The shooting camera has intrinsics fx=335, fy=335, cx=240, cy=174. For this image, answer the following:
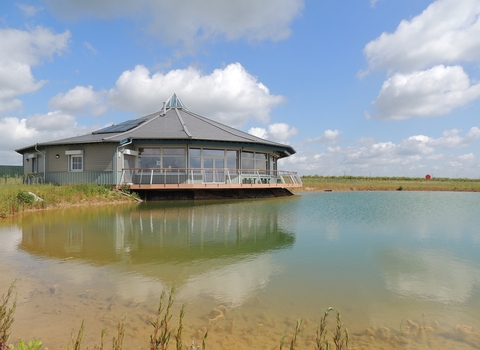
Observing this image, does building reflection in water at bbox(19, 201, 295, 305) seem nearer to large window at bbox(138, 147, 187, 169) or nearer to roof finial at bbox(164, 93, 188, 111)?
large window at bbox(138, 147, 187, 169)

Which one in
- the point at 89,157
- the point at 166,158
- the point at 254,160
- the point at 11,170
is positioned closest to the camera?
the point at 89,157

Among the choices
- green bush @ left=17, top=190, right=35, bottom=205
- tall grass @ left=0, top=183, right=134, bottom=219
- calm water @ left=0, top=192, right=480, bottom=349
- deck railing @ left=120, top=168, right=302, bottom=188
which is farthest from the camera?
deck railing @ left=120, top=168, right=302, bottom=188

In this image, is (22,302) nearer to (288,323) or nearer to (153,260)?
(153,260)

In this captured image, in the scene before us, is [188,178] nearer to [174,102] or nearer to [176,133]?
[176,133]

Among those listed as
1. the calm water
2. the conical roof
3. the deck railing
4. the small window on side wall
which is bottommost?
the calm water

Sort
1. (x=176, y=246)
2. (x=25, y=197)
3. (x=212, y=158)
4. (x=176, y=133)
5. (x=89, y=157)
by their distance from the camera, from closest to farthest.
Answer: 1. (x=176, y=246)
2. (x=25, y=197)
3. (x=89, y=157)
4. (x=176, y=133)
5. (x=212, y=158)

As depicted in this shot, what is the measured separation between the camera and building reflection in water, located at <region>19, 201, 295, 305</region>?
5.15 m

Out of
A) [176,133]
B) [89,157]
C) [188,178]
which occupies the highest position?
[176,133]

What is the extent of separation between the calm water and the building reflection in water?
0.03 m

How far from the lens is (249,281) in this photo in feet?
16.8

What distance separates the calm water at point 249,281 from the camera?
11.7 ft

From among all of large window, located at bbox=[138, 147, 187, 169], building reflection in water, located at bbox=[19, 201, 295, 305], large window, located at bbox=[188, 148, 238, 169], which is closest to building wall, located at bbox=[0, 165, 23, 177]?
large window, located at bbox=[138, 147, 187, 169]

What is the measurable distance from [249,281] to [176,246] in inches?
116

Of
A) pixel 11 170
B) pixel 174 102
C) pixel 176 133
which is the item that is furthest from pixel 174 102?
pixel 11 170
